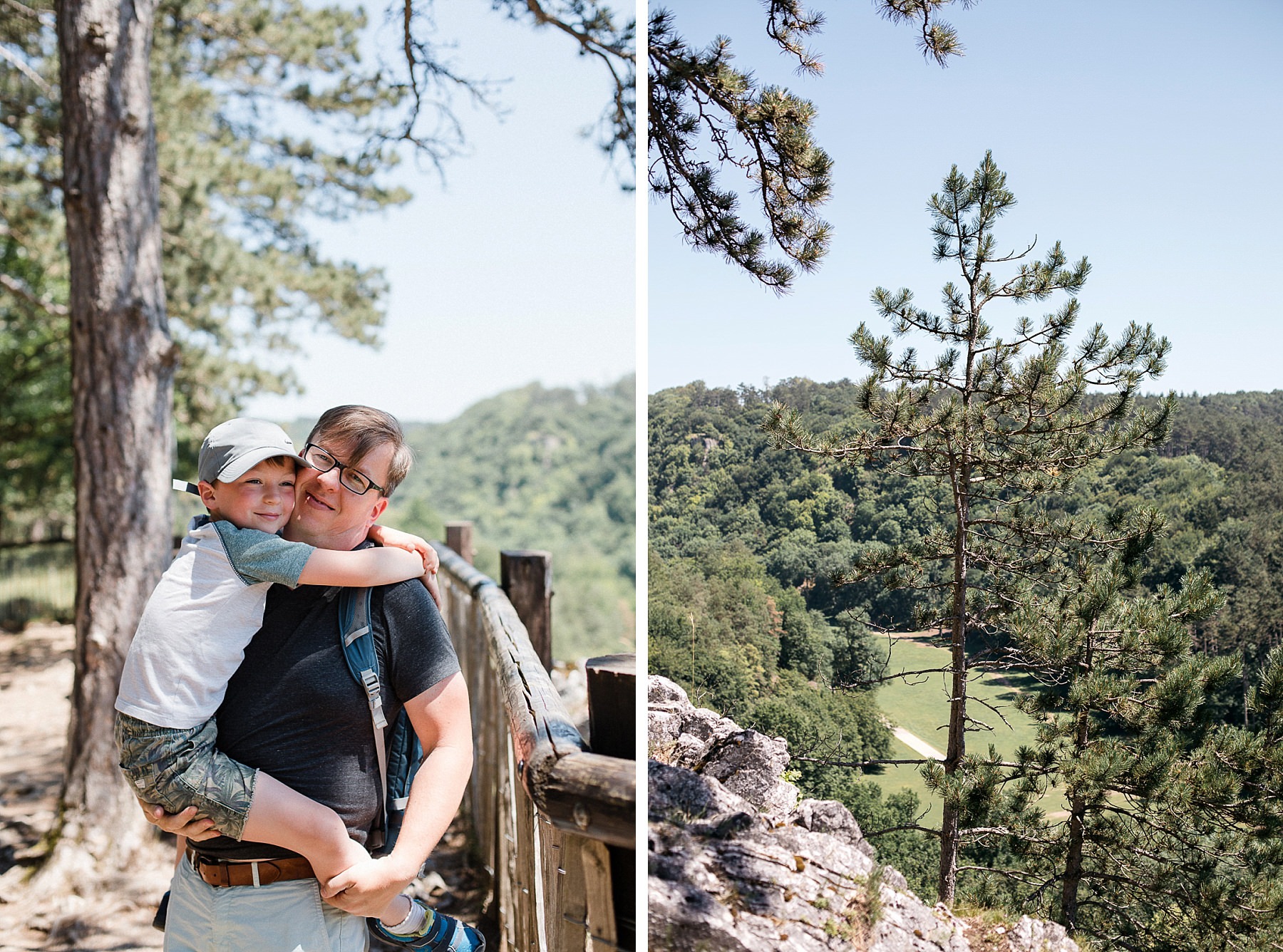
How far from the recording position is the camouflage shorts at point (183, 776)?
1119 mm

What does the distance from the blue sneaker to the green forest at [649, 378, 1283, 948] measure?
1755 mm

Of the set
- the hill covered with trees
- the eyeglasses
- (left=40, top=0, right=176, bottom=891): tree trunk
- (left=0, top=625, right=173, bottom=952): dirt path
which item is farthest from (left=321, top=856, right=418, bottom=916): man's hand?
the hill covered with trees

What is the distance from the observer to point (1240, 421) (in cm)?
243

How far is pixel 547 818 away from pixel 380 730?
0.27m

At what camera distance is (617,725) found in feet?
4.06

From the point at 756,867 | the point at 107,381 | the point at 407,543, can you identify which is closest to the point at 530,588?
the point at 756,867

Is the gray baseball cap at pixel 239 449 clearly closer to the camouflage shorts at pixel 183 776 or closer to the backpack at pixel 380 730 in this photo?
the backpack at pixel 380 730

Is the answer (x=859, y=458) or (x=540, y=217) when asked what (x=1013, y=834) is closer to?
(x=859, y=458)

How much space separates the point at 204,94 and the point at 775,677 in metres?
6.25

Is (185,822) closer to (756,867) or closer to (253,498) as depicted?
(253,498)

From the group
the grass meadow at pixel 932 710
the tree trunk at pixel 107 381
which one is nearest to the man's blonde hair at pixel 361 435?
the grass meadow at pixel 932 710

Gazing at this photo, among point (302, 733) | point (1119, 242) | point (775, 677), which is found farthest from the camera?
point (775, 677)

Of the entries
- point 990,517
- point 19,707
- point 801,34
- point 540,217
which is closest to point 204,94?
point 19,707

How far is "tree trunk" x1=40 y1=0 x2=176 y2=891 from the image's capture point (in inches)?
138
